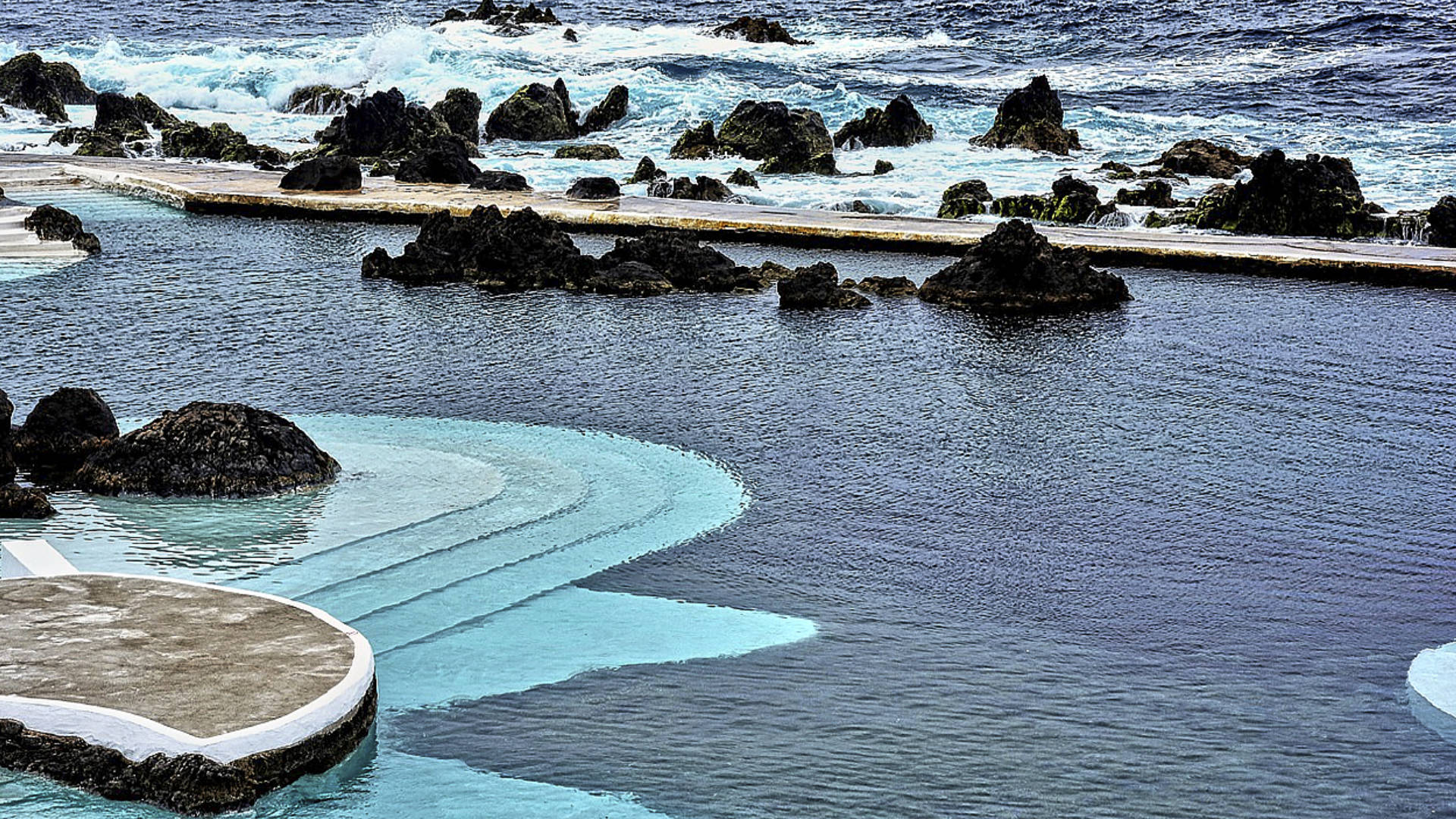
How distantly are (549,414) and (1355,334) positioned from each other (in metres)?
6.40

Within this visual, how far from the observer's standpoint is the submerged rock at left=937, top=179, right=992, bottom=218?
2030 centimetres

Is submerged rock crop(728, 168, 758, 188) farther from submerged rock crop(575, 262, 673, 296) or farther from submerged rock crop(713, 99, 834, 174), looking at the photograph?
submerged rock crop(575, 262, 673, 296)

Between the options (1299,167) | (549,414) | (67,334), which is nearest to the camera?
(549,414)

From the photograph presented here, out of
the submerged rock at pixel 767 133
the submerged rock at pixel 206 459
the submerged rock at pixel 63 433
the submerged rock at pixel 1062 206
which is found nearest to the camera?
the submerged rock at pixel 206 459

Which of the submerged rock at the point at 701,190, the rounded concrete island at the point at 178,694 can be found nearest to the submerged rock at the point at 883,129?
the submerged rock at the point at 701,190

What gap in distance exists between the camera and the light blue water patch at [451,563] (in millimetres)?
4750

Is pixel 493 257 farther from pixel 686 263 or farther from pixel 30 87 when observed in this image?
pixel 30 87

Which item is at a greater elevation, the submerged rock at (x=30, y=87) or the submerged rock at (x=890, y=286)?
the submerged rock at (x=30, y=87)

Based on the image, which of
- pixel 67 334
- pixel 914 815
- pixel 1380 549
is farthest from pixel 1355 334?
pixel 67 334

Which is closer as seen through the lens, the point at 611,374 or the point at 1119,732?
the point at 1119,732

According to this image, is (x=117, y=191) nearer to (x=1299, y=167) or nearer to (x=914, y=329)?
(x=914, y=329)

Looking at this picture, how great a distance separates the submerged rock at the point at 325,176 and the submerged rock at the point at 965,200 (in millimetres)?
7378

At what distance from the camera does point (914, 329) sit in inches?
491

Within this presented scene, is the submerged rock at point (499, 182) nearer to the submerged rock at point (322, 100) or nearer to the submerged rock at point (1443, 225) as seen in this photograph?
the submerged rock at point (1443, 225)
